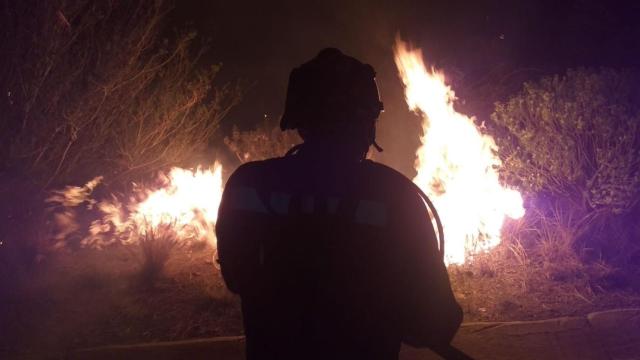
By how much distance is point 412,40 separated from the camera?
9305 millimetres

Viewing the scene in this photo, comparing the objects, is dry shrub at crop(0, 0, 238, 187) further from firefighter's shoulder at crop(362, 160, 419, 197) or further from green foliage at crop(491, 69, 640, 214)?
firefighter's shoulder at crop(362, 160, 419, 197)

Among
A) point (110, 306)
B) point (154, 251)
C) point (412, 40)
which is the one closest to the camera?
point (110, 306)

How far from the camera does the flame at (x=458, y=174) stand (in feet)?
21.2

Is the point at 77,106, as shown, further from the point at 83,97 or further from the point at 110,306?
the point at 110,306

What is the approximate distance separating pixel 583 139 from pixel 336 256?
494 centimetres

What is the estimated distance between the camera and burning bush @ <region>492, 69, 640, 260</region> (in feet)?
17.8

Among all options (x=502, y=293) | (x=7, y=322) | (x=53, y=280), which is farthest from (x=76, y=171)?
(x=502, y=293)

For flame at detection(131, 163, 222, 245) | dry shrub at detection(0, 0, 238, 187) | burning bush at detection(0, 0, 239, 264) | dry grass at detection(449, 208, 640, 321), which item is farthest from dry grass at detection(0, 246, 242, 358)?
dry grass at detection(449, 208, 640, 321)

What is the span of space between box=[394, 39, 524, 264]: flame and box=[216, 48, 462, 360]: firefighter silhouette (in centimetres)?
488

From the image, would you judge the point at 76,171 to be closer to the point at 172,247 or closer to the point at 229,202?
the point at 172,247

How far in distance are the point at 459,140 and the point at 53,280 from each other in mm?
5376

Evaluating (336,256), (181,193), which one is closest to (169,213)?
A: (181,193)

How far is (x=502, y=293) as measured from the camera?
540cm

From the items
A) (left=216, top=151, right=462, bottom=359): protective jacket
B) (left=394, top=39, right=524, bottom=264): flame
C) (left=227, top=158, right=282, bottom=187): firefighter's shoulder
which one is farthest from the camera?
(left=394, top=39, right=524, bottom=264): flame
